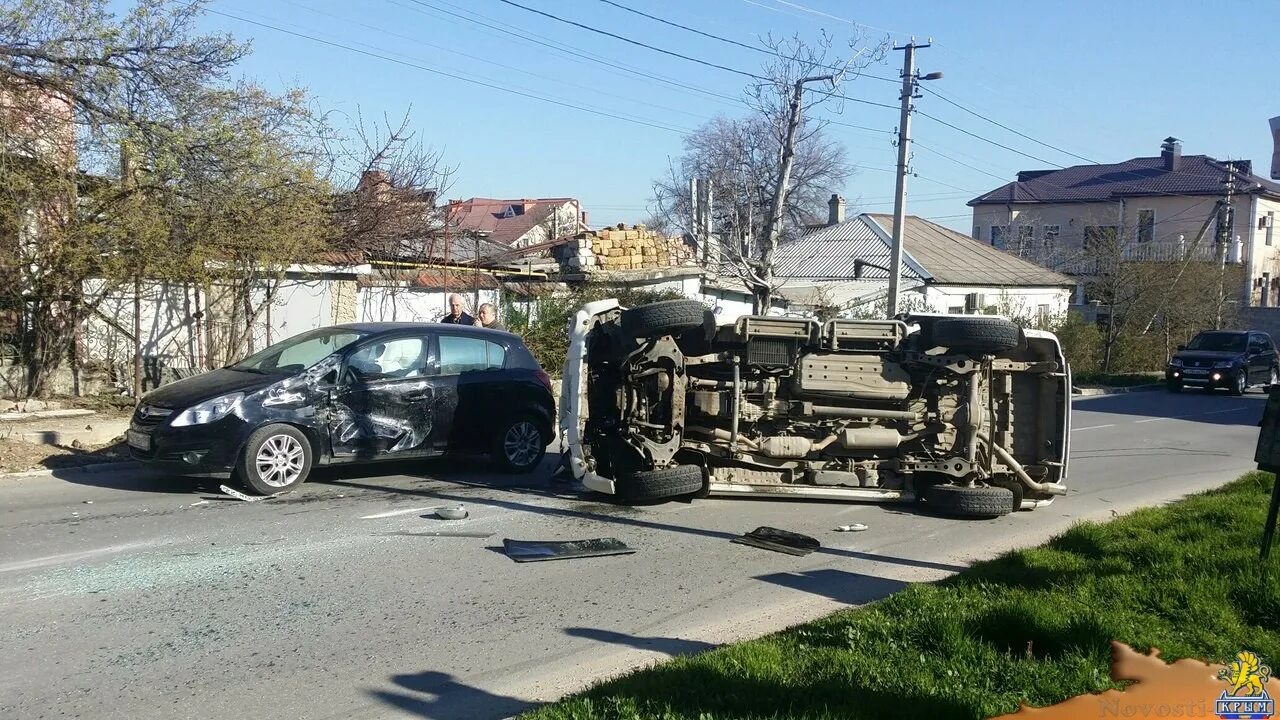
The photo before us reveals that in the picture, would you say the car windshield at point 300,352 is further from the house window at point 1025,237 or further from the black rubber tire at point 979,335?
the house window at point 1025,237

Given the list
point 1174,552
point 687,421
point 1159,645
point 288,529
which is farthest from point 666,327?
point 1159,645

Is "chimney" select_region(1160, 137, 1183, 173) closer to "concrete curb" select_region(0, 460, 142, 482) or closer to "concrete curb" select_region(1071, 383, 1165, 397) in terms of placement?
"concrete curb" select_region(1071, 383, 1165, 397)

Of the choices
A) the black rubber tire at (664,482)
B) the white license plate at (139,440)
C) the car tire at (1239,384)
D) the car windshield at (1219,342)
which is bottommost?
the black rubber tire at (664,482)

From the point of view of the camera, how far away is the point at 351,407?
9758mm

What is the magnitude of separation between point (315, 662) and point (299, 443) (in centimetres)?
454

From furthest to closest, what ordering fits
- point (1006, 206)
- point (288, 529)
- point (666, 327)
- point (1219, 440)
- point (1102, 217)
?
point (1006, 206)
point (1102, 217)
point (1219, 440)
point (666, 327)
point (288, 529)

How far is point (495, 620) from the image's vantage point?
5.98 metres

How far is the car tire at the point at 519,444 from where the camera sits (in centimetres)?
1079

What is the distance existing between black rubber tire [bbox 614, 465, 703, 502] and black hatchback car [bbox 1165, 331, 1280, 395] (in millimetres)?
24194

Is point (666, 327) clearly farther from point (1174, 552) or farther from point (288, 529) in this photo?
point (1174, 552)

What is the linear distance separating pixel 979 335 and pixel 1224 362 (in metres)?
22.8

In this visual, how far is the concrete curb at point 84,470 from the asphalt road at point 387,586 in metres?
0.24

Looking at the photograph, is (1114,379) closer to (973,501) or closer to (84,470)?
(973,501)

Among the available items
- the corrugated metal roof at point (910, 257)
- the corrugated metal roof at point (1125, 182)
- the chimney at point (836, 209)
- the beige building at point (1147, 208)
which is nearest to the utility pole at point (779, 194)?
the corrugated metal roof at point (910, 257)
